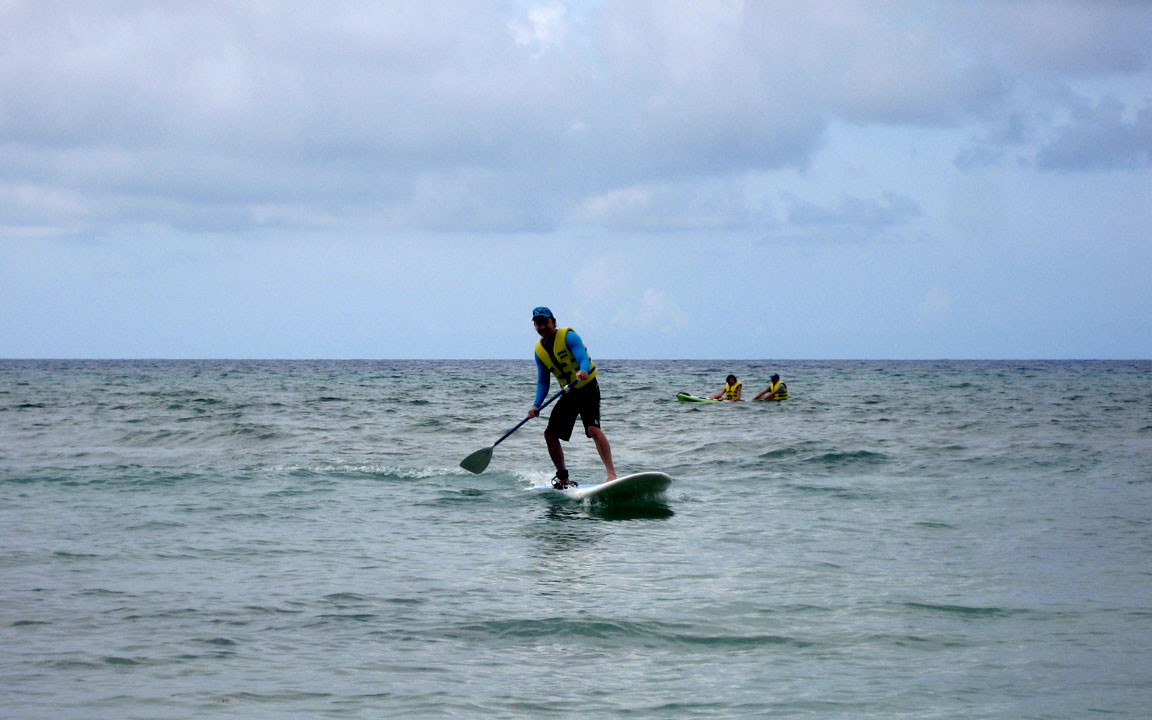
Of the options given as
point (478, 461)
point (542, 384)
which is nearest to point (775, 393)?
point (478, 461)

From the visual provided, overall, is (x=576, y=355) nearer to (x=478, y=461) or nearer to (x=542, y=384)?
(x=542, y=384)

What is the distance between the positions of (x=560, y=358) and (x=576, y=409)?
62cm

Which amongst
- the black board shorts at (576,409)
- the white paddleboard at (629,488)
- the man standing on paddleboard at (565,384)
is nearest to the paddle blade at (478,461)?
the man standing on paddleboard at (565,384)

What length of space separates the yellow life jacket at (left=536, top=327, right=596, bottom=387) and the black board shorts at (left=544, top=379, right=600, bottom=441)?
12 cm

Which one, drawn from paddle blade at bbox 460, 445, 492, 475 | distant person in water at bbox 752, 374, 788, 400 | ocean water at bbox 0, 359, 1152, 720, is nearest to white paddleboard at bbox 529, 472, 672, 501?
A: ocean water at bbox 0, 359, 1152, 720

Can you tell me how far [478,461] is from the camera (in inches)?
539

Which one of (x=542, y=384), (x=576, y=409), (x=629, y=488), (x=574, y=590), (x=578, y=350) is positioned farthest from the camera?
(x=542, y=384)

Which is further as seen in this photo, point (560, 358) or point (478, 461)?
point (478, 461)

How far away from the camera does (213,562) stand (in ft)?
25.1

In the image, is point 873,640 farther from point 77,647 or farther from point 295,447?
point 295,447

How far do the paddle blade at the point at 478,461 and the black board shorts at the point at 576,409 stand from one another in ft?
7.75

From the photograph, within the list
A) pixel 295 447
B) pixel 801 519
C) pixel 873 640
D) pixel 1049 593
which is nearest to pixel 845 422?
pixel 295 447

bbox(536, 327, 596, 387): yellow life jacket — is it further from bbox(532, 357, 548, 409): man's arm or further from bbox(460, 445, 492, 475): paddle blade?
bbox(460, 445, 492, 475): paddle blade

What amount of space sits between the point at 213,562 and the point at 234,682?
3.06m
